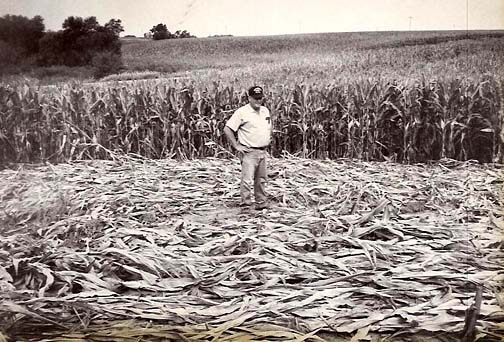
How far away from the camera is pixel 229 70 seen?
169cm

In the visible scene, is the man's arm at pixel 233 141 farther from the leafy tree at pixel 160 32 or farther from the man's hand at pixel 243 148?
the leafy tree at pixel 160 32

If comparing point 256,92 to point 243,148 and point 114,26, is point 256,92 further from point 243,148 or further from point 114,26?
point 114,26

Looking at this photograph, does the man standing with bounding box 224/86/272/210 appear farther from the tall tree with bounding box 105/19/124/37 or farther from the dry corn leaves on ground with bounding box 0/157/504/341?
the tall tree with bounding box 105/19/124/37

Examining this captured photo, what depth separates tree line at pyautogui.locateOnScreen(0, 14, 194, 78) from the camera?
1.69 metres

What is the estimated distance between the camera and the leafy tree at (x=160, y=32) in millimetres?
1689

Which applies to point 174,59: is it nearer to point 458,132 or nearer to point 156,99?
point 156,99

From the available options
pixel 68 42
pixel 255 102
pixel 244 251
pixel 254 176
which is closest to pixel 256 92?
pixel 255 102

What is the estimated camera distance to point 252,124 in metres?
1.67

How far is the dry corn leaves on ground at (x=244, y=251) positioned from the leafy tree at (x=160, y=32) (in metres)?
0.40

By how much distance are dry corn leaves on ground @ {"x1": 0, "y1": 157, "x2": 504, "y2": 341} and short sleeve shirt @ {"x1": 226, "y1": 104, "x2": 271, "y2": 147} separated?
0.27ft

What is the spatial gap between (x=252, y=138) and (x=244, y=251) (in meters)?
0.35

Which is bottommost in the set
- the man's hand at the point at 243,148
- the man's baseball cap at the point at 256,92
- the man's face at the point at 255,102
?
the man's hand at the point at 243,148

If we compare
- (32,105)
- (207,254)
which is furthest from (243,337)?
(32,105)

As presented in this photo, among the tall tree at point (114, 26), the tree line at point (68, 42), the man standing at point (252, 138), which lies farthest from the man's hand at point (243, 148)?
the tall tree at point (114, 26)
